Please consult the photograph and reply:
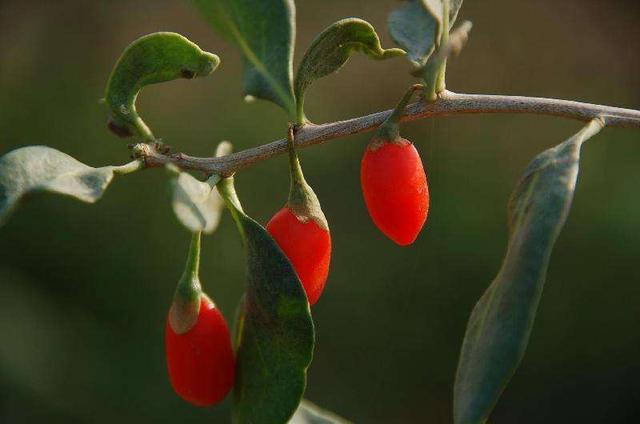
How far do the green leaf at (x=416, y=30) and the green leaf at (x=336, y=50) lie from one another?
0.03 m

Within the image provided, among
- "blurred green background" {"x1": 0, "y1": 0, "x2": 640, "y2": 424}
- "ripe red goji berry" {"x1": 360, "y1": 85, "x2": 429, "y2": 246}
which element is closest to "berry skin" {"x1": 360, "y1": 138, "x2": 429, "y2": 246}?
"ripe red goji berry" {"x1": 360, "y1": 85, "x2": 429, "y2": 246}

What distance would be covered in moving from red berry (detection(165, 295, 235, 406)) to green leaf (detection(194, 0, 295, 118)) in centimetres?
27

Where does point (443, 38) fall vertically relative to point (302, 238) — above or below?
above

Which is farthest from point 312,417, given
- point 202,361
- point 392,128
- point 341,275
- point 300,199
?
point 341,275

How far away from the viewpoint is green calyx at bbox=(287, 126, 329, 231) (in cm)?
105

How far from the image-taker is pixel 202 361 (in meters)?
1.08

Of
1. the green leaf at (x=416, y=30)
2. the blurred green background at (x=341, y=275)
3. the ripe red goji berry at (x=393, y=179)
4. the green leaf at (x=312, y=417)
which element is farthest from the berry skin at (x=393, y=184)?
the blurred green background at (x=341, y=275)

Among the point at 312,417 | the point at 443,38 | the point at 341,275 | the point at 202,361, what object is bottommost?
the point at 341,275

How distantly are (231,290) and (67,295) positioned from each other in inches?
26.8

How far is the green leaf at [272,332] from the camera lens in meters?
0.98

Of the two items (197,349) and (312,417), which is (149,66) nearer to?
(197,349)

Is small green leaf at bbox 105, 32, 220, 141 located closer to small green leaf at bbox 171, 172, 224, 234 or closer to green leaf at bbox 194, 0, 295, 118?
green leaf at bbox 194, 0, 295, 118

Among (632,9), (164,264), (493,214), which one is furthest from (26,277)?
(632,9)

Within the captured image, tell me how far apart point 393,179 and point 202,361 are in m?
0.31
